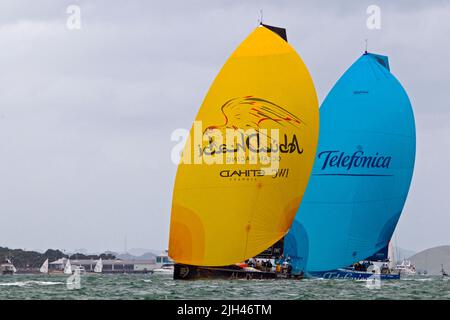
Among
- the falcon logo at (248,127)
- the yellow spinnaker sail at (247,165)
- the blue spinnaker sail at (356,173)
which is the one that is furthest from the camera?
the blue spinnaker sail at (356,173)

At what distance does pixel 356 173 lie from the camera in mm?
46594

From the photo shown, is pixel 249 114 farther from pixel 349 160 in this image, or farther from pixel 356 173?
pixel 356 173

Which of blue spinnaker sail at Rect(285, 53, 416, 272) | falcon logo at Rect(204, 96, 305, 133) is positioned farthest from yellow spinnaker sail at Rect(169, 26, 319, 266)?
blue spinnaker sail at Rect(285, 53, 416, 272)

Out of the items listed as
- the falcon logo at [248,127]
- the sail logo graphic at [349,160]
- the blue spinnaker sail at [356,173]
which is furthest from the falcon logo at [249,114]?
the blue spinnaker sail at [356,173]

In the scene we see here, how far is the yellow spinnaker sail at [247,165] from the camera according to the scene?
1517 inches

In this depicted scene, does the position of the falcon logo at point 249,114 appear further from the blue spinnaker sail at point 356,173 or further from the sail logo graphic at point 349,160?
the blue spinnaker sail at point 356,173

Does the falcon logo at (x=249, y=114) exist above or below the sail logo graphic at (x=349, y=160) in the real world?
above

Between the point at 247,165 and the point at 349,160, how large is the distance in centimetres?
959

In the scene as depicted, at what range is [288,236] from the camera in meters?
46.2

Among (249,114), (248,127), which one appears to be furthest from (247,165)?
(249,114)
